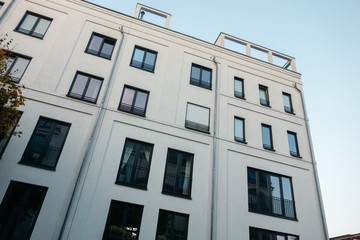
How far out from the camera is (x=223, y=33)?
19.2 m

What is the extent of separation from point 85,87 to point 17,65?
3660 millimetres

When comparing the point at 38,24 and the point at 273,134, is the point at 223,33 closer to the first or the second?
the point at 273,134

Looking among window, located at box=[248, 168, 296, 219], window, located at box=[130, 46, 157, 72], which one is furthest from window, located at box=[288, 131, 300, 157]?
window, located at box=[130, 46, 157, 72]

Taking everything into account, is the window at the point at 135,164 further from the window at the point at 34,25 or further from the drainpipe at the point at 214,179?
the window at the point at 34,25

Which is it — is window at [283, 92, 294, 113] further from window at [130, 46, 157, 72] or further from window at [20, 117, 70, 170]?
window at [20, 117, 70, 170]

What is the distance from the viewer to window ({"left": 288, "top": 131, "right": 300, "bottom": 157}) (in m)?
15.9

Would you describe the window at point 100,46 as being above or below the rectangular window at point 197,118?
above

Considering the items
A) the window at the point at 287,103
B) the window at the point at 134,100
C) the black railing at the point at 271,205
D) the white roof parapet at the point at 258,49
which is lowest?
the black railing at the point at 271,205

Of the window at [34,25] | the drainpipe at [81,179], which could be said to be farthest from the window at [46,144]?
the window at [34,25]

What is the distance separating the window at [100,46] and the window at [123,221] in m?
8.98

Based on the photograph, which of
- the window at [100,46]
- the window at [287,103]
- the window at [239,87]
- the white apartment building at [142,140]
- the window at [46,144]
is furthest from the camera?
the window at [287,103]

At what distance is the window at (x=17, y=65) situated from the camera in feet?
41.6

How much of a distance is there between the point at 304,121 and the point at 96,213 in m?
14.9

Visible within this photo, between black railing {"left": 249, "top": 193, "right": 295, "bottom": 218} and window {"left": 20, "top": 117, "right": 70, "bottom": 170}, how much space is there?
33.7ft
